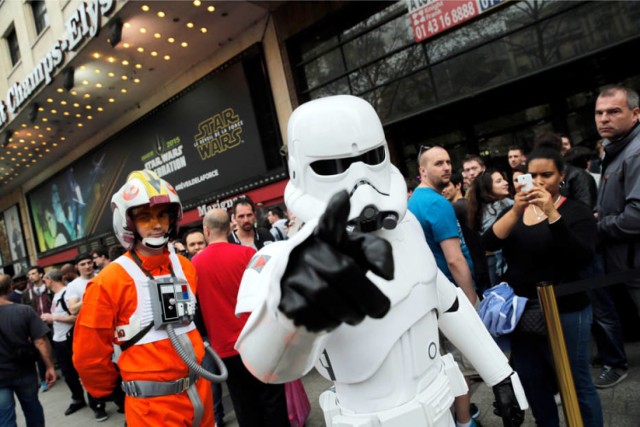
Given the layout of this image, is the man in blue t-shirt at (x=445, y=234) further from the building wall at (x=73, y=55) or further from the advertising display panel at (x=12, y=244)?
the advertising display panel at (x=12, y=244)

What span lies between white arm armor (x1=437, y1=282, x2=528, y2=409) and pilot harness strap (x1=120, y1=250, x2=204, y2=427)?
49.4 inches

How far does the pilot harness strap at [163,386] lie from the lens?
6.50 ft

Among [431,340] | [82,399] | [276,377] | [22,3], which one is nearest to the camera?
[276,377]

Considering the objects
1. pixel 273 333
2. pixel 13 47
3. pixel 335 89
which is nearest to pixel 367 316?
pixel 273 333

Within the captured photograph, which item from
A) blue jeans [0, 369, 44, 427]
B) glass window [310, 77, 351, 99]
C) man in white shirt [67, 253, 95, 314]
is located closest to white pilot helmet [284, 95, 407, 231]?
blue jeans [0, 369, 44, 427]

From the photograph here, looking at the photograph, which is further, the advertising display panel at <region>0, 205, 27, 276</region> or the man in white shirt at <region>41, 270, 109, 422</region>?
the advertising display panel at <region>0, 205, 27, 276</region>

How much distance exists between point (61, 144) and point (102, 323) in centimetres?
1643

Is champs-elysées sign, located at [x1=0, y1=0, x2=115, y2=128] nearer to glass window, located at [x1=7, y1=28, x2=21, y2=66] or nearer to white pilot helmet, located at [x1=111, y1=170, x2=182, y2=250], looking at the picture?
glass window, located at [x1=7, y1=28, x2=21, y2=66]

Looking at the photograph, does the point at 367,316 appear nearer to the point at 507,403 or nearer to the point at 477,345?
the point at 477,345

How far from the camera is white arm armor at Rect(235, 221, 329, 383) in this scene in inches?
34.7

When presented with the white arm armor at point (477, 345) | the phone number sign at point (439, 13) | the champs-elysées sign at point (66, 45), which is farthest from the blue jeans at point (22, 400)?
the champs-elysées sign at point (66, 45)

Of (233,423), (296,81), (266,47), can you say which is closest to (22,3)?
(266,47)

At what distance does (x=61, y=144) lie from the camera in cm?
1570

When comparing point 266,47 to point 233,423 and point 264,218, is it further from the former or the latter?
point 233,423
